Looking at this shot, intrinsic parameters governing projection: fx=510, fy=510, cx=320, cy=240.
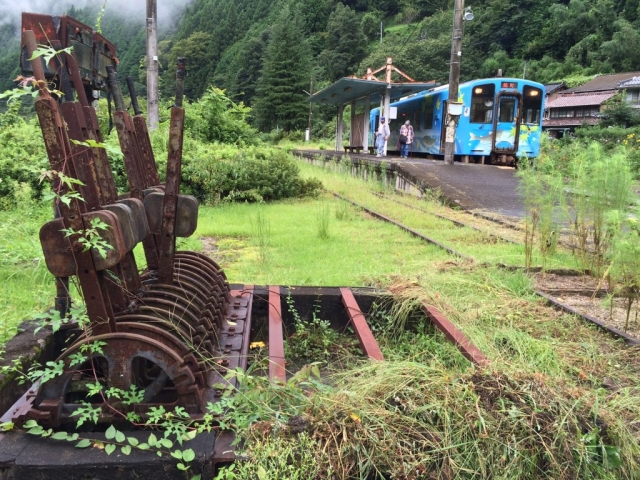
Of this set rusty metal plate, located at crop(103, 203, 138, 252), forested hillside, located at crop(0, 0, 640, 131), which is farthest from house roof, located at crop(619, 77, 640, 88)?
rusty metal plate, located at crop(103, 203, 138, 252)

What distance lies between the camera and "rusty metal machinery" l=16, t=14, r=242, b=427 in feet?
6.13

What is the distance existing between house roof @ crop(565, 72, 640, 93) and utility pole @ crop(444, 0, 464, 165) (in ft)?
154

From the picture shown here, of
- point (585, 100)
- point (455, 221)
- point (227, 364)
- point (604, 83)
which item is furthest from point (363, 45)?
point (227, 364)

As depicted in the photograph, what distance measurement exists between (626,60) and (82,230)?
77.9 m

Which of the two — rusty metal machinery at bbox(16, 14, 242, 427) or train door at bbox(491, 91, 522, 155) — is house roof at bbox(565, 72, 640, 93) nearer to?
train door at bbox(491, 91, 522, 155)

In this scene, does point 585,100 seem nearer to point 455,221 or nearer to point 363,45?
point 363,45

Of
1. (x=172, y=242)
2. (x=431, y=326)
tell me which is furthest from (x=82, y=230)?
(x=431, y=326)

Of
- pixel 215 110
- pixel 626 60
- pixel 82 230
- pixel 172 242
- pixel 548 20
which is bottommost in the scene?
pixel 172 242

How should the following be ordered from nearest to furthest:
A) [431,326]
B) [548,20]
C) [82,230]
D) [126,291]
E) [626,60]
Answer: [82,230] < [126,291] < [431,326] < [626,60] < [548,20]

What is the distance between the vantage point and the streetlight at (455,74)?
15453mm

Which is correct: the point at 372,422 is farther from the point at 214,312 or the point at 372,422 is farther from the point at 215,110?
the point at 215,110

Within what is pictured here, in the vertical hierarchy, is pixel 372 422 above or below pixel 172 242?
below

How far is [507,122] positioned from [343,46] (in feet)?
247

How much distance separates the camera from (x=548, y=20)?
77.0 meters
